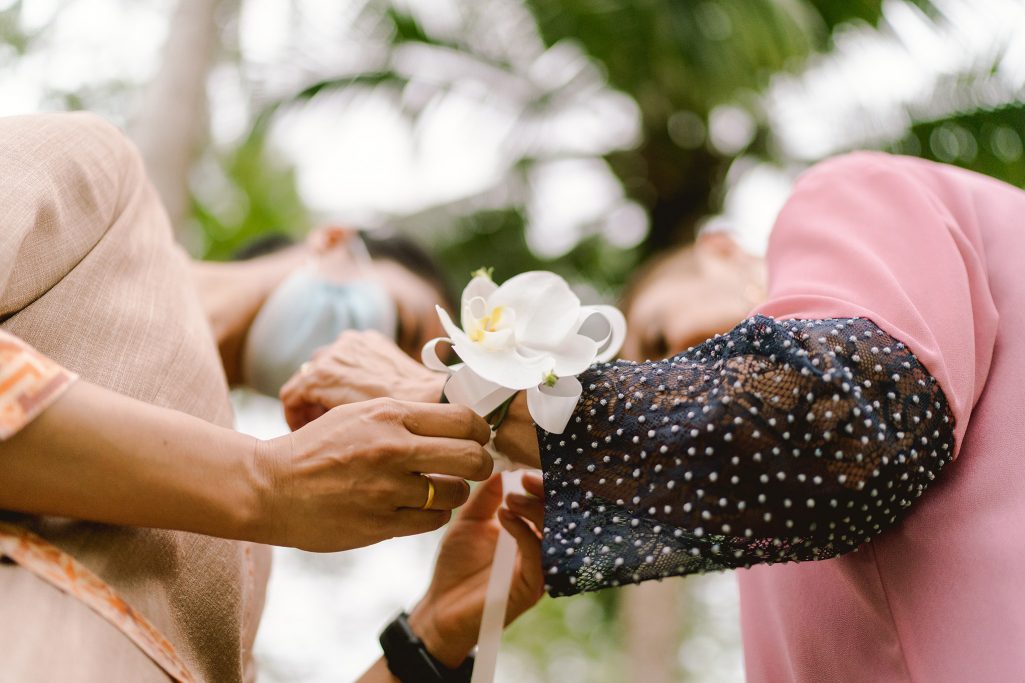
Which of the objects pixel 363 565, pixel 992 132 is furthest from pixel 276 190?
pixel 363 565

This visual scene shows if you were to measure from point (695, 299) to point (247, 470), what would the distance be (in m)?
2.37

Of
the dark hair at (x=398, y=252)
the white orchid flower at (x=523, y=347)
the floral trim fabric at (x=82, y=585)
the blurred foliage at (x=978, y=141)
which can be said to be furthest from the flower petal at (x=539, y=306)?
the blurred foliage at (x=978, y=141)

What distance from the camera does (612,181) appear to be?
7984 mm

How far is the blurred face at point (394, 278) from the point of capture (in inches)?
135

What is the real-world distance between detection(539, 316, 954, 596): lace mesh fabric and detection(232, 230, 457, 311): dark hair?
85.5 inches

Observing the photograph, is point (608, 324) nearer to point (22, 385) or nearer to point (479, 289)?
point (479, 289)

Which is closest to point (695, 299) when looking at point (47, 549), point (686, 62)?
point (47, 549)

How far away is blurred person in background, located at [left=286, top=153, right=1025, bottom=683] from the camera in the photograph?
1.49m

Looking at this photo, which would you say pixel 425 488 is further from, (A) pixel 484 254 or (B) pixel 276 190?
(B) pixel 276 190

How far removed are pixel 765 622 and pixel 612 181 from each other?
6264mm

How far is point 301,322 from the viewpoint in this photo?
10.7 feet

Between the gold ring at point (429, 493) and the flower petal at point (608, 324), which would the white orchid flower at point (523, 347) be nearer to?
the flower petal at point (608, 324)

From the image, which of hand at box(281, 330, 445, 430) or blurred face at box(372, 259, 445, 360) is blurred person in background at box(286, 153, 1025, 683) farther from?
blurred face at box(372, 259, 445, 360)

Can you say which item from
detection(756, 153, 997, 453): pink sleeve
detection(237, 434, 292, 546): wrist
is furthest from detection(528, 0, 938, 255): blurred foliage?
detection(237, 434, 292, 546): wrist
